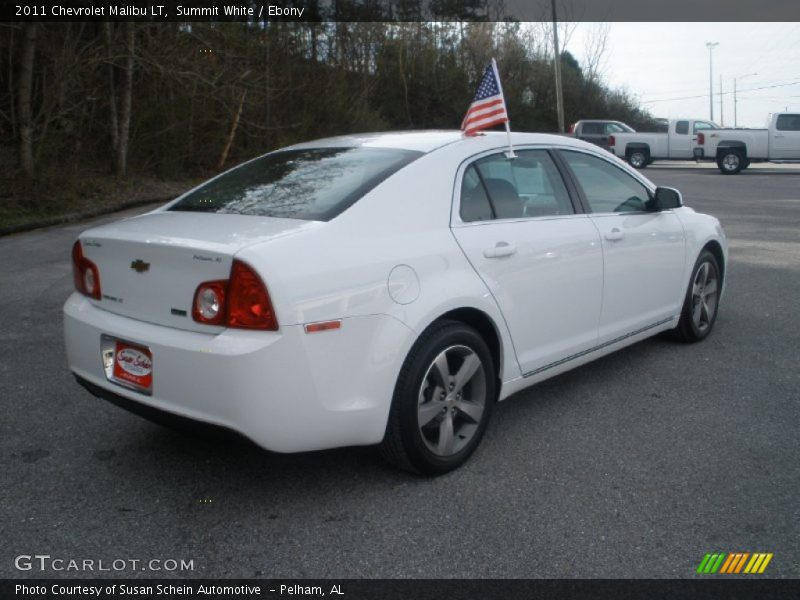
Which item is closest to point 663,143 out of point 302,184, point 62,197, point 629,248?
point 62,197

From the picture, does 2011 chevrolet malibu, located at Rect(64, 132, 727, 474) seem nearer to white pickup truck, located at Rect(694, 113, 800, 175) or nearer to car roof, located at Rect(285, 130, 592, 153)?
car roof, located at Rect(285, 130, 592, 153)

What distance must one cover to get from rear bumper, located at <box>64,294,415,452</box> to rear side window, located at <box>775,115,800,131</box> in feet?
91.8

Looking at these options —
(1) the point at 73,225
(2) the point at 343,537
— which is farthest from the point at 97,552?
(1) the point at 73,225

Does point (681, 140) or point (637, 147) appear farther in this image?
point (637, 147)

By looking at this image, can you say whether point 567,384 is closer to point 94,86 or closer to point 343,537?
point 343,537

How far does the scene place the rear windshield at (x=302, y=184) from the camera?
3613 mm

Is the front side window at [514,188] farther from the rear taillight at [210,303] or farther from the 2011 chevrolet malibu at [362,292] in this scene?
the rear taillight at [210,303]

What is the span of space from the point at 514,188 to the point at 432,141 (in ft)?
1.68

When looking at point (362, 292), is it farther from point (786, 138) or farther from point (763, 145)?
point (786, 138)

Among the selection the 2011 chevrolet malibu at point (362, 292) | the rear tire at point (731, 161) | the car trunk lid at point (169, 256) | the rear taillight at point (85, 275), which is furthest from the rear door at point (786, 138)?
the rear taillight at point (85, 275)

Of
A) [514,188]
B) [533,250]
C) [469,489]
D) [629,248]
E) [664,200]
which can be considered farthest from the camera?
[664,200]

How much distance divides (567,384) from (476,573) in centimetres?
232

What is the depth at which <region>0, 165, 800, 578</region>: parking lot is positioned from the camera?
119 inches

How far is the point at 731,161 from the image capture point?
27.6m
